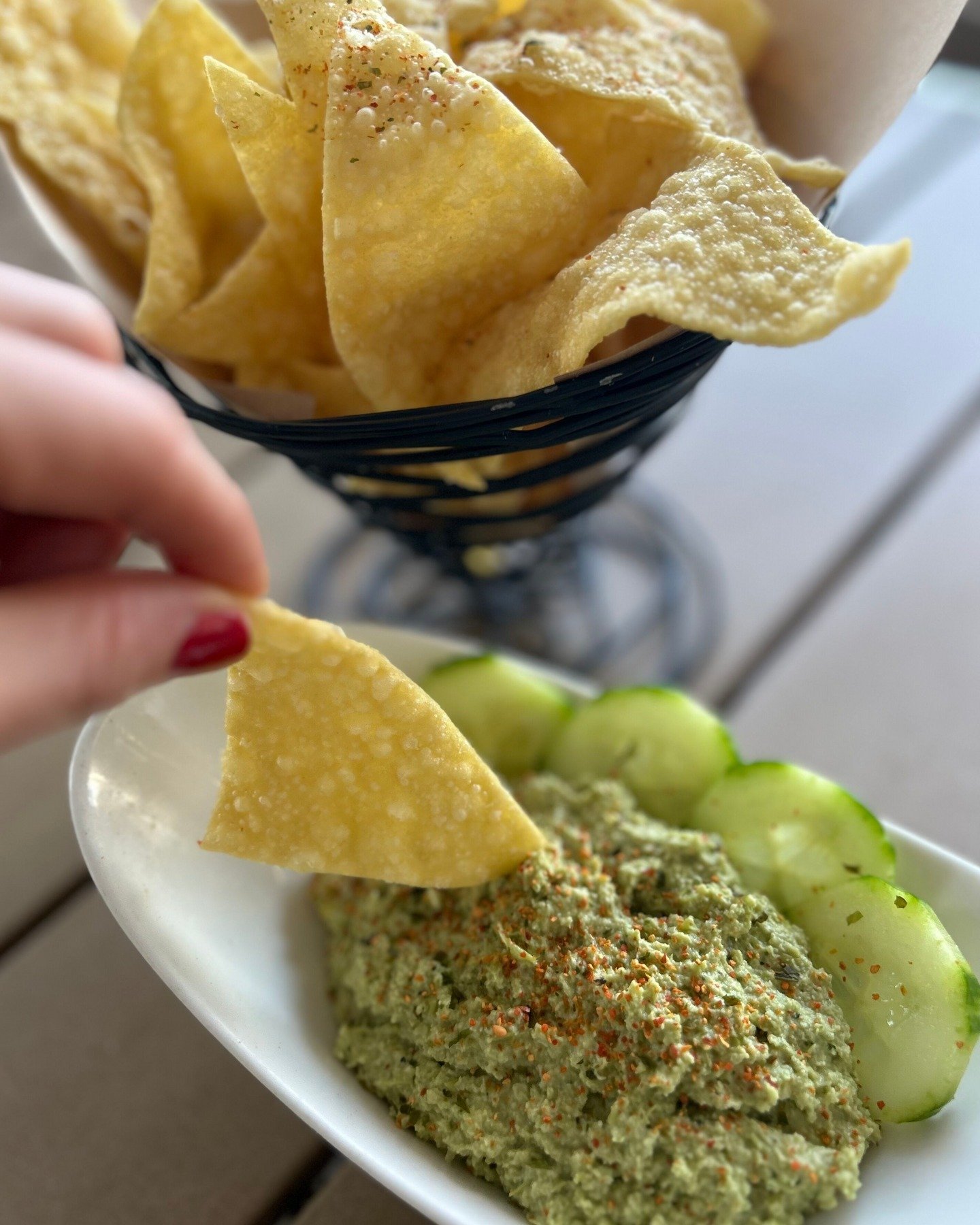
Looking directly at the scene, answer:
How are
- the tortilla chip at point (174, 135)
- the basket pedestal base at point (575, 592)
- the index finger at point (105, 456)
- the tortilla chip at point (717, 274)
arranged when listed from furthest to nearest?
the basket pedestal base at point (575, 592) < the tortilla chip at point (174, 135) < the tortilla chip at point (717, 274) < the index finger at point (105, 456)

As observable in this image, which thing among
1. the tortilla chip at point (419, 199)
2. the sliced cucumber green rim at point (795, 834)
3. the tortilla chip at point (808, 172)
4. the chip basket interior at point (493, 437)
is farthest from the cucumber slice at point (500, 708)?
the tortilla chip at point (808, 172)

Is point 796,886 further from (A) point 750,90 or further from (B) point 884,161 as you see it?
(B) point 884,161

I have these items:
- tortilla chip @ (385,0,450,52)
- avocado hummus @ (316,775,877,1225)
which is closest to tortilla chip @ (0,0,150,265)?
tortilla chip @ (385,0,450,52)

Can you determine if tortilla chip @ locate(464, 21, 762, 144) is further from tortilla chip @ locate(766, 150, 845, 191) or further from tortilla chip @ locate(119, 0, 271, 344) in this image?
tortilla chip @ locate(119, 0, 271, 344)

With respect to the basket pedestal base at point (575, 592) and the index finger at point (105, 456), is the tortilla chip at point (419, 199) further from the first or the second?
the basket pedestal base at point (575, 592)

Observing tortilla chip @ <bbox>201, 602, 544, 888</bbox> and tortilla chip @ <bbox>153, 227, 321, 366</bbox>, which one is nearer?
tortilla chip @ <bbox>201, 602, 544, 888</bbox>

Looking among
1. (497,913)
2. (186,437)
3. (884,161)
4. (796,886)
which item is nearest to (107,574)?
(186,437)
